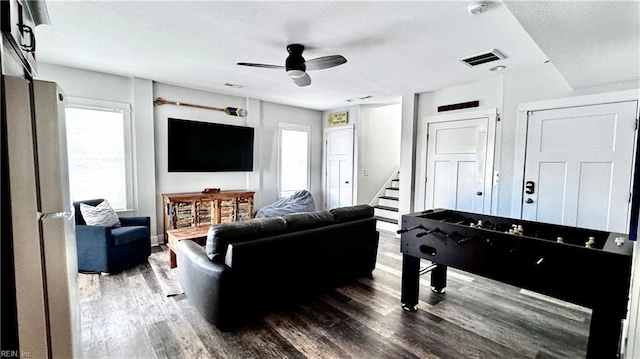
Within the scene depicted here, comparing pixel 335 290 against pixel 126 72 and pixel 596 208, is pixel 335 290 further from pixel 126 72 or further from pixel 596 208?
pixel 126 72

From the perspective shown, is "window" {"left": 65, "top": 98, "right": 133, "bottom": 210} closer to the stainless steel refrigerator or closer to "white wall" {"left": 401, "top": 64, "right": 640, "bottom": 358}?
the stainless steel refrigerator

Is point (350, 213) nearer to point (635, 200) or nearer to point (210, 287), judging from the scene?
point (210, 287)

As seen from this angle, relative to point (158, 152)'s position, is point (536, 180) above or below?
below

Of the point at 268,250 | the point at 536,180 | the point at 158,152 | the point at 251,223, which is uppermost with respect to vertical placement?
the point at 158,152

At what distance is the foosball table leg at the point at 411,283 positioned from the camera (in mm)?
2576

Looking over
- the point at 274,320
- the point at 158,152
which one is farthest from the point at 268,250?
the point at 158,152

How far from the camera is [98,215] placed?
3404mm

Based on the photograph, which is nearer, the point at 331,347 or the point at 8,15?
the point at 8,15

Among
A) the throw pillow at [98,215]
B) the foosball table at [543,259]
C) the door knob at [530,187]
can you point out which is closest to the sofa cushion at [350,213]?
the foosball table at [543,259]

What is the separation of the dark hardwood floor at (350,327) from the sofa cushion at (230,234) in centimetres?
63

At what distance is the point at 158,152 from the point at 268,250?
129 inches

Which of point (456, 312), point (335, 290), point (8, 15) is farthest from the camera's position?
point (335, 290)

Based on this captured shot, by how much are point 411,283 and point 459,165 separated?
255 centimetres

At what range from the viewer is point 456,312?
258 centimetres
